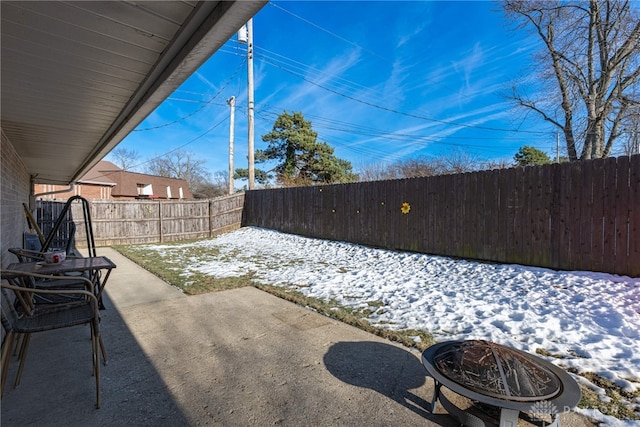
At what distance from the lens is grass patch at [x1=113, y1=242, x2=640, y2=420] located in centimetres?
207

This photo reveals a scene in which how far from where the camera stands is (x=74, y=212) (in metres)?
10.6

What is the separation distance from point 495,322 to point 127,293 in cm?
522

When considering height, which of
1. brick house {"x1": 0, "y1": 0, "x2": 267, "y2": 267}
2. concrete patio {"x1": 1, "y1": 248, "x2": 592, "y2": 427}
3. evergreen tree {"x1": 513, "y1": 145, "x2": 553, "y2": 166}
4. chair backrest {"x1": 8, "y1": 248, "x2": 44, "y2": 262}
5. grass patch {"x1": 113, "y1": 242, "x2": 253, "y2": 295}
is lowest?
concrete patio {"x1": 1, "y1": 248, "x2": 592, "y2": 427}

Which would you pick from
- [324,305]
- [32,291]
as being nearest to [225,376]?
[32,291]

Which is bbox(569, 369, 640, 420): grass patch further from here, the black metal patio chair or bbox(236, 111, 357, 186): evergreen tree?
bbox(236, 111, 357, 186): evergreen tree

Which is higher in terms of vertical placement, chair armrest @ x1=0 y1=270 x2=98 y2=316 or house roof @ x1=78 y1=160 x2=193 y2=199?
house roof @ x1=78 y1=160 x2=193 y2=199

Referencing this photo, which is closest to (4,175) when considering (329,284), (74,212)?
(329,284)

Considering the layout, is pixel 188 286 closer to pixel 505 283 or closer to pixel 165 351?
pixel 165 351

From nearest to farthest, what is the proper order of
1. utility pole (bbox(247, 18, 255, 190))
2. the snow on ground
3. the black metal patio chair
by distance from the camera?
the black metal patio chair
the snow on ground
utility pole (bbox(247, 18, 255, 190))

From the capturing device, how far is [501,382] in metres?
1.75

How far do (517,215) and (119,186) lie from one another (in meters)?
29.5

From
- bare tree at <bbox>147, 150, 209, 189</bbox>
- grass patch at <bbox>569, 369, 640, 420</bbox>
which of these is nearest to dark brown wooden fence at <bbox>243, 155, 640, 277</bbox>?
grass patch at <bbox>569, 369, 640, 420</bbox>

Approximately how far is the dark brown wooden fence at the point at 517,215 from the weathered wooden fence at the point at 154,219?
6322 mm

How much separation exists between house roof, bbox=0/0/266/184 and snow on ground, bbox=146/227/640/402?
3169 mm
